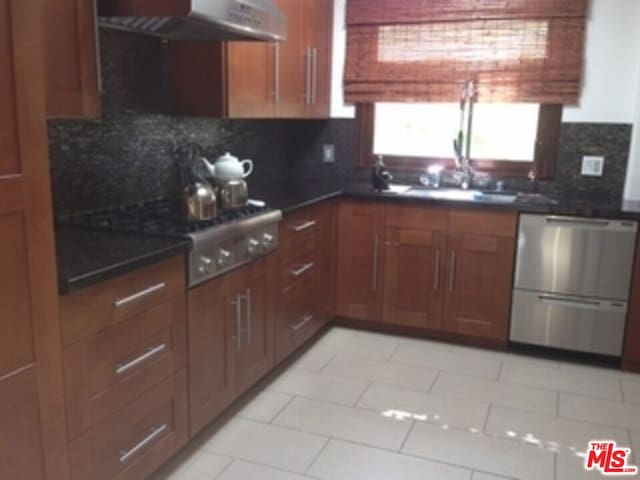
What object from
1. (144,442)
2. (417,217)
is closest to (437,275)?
(417,217)

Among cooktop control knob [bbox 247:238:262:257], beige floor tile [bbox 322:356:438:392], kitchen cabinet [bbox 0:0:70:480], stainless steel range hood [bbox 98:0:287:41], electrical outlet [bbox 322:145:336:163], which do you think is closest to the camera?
kitchen cabinet [bbox 0:0:70:480]

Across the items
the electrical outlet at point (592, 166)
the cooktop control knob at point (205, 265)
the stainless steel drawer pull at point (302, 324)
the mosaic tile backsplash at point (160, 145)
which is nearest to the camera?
the cooktop control knob at point (205, 265)

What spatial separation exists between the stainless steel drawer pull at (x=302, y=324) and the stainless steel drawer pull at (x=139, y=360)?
3.93ft

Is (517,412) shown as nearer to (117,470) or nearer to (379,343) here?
(379,343)

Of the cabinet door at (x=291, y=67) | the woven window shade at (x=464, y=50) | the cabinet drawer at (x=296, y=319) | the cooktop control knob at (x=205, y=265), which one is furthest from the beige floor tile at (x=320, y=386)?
the woven window shade at (x=464, y=50)

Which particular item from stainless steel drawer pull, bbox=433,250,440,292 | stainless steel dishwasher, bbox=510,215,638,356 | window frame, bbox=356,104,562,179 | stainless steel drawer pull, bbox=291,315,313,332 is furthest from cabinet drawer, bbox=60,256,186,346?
window frame, bbox=356,104,562,179

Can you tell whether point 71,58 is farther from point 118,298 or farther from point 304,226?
point 304,226

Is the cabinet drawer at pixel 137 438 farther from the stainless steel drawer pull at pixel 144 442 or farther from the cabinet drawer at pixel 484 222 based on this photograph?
the cabinet drawer at pixel 484 222

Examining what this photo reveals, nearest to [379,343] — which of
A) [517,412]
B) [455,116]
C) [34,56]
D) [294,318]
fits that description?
[294,318]

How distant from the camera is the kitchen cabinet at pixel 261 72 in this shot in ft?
9.04

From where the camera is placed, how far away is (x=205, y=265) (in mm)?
2219

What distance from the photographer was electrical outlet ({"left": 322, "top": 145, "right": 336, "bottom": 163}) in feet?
13.6

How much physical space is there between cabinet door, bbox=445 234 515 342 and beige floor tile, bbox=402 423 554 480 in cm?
102

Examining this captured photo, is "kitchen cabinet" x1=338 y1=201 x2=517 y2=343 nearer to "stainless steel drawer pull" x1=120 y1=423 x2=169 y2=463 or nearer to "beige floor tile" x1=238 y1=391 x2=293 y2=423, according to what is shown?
"beige floor tile" x1=238 y1=391 x2=293 y2=423
